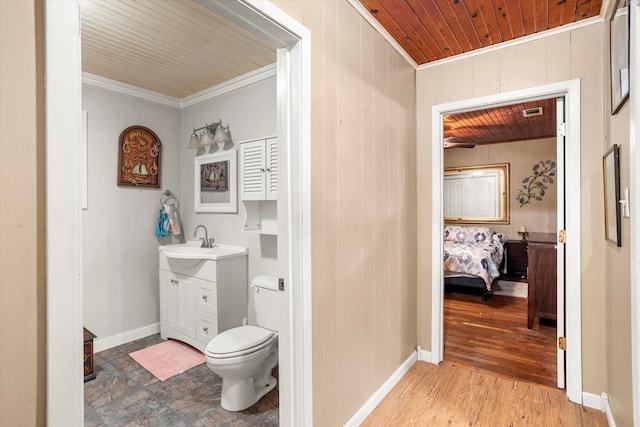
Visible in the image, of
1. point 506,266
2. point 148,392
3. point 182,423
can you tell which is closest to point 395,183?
point 182,423

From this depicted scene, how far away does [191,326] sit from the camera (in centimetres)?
298

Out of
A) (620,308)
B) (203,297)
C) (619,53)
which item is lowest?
(203,297)

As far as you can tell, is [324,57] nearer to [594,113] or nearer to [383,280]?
[383,280]

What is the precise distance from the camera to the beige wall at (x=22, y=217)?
2.39 ft

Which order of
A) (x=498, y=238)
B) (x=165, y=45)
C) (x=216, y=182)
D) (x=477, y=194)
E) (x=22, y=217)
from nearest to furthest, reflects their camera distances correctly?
1. (x=22, y=217)
2. (x=165, y=45)
3. (x=216, y=182)
4. (x=498, y=238)
5. (x=477, y=194)

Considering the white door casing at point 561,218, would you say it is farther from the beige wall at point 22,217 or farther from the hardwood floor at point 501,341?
the beige wall at point 22,217

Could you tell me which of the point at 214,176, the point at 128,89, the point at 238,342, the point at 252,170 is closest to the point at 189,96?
the point at 128,89

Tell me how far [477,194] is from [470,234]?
93cm

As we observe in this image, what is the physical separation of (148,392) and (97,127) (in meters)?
2.34

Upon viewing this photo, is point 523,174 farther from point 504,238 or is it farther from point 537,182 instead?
point 504,238

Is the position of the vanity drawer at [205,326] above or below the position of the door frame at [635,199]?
below

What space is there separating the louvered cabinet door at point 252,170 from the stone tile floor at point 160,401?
1495 mm

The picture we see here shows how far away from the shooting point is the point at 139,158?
131 inches

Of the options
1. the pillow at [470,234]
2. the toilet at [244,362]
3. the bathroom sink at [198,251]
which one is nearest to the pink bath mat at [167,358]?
the toilet at [244,362]
